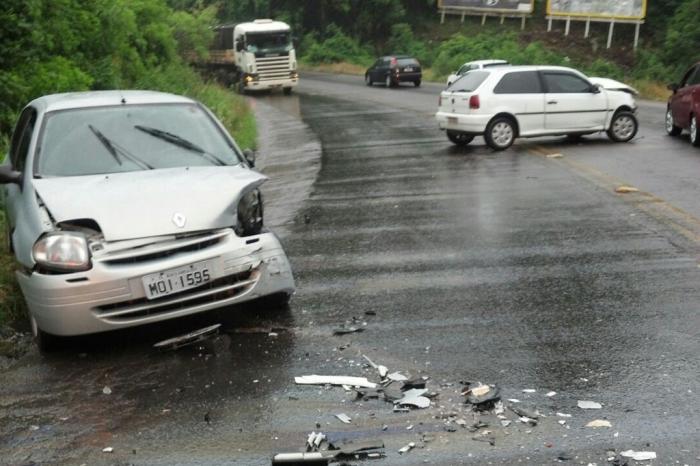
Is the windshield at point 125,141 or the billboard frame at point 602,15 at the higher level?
the billboard frame at point 602,15

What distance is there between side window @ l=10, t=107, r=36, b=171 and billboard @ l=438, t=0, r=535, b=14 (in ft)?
180

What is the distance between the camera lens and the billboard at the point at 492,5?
59125mm

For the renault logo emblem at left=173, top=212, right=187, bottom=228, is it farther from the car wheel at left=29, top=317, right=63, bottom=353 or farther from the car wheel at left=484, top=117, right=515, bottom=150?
the car wheel at left=484, top=117, right=515, bottom=150

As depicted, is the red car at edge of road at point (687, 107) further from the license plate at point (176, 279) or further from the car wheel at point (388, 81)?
the car wheel at point (388, 81)

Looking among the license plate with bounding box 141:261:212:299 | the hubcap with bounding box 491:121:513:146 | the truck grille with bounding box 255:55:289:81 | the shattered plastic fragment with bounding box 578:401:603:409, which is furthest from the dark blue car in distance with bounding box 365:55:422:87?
the shattered plastic fragment with bounding box 578:401:603:409

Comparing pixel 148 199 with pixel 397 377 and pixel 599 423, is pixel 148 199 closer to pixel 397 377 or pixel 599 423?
pixel 397 377

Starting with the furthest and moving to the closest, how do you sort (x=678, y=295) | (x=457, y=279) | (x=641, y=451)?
(x=457, y=279) < (x=678, y=295) < (x=641, y=451)

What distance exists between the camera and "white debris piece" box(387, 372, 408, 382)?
17.4ft

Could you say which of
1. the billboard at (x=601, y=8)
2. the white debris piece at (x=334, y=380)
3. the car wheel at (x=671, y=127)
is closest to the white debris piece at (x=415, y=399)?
the white debris piece at (x=334, y=380)

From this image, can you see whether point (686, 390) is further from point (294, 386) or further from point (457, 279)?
point (457, 279)

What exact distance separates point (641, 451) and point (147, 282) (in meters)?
3.30

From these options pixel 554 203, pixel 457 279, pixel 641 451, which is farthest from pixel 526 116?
pixel 641 451

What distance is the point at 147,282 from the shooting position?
229 inches

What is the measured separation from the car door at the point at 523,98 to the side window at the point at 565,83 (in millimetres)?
217
